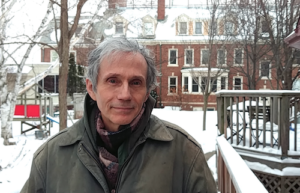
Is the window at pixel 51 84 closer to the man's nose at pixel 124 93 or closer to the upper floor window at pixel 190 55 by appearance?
the upper floor window at pixel 190 55

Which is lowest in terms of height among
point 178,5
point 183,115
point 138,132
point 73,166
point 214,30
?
point 183,115

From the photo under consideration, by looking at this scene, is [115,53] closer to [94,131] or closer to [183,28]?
[94,131]

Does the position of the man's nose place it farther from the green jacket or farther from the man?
the green jacket

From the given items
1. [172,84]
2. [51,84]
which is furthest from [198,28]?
[51,84]

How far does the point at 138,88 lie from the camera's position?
168 centimetres

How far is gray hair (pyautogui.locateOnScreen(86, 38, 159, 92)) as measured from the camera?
5.41 ft

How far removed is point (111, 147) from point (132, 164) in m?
0.19

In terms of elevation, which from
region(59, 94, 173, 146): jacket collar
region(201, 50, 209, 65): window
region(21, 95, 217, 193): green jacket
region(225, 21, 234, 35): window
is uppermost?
region(225, 21, 234, 35): window

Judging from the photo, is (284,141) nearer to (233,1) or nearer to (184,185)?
(184,185)

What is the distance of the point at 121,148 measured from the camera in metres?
1.65

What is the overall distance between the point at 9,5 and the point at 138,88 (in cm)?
1164

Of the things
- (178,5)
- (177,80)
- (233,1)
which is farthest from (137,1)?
(178,5)

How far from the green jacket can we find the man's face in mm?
115

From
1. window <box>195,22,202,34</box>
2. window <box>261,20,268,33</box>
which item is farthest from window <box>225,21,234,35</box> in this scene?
window <box>195,22,202,34</box>
